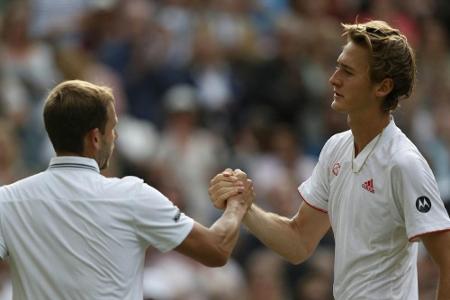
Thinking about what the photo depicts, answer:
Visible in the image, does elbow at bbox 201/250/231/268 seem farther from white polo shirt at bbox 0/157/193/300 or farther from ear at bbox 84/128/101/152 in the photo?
ear at bbox 84/128/101/152

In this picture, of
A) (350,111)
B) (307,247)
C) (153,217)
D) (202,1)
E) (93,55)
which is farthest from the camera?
(202,1)

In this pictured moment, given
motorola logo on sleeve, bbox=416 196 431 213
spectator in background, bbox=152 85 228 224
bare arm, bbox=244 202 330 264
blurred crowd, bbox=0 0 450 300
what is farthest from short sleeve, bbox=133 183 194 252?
spectator in background, bbox=152 85 228 224

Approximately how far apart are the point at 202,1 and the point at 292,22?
111 cm

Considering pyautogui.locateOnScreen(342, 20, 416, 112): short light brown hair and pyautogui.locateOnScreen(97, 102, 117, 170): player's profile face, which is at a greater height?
pyautogui.locateOnScreen(342, 20, 416, 112): short light brown hair

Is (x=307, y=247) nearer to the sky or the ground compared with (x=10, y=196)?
nearer to the ground

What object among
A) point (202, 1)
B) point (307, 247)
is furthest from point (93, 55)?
point (307, 247)

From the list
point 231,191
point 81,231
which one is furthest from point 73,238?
point 231,191

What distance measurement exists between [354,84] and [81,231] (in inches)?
59.3

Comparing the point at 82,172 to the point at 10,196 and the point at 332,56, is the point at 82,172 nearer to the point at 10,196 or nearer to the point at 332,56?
the point at 10,196

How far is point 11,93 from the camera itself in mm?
11703

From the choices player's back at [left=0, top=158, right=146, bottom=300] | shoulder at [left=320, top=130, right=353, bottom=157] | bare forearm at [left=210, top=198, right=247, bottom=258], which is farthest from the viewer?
shoulder at [left=320, top=130, right=353, bottom=157]

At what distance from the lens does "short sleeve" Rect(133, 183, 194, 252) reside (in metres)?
5.83

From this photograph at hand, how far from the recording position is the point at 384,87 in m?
6.19

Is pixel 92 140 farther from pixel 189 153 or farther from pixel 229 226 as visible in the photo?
pixel 189 153
